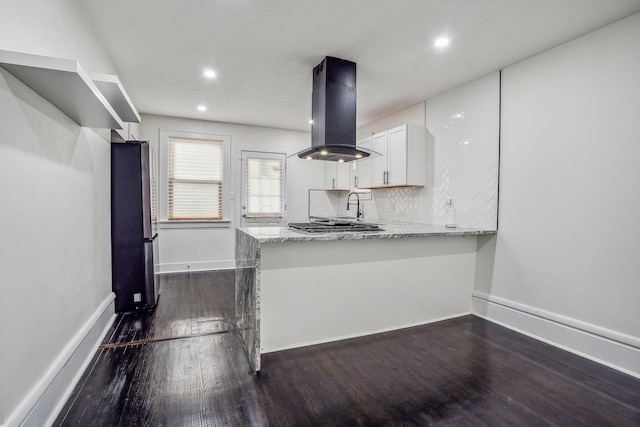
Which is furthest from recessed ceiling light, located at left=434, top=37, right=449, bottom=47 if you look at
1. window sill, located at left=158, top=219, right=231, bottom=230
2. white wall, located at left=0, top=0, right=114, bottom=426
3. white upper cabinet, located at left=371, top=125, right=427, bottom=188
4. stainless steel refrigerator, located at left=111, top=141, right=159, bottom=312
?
window sill, located at left=158, top=219, right=231, bottom=230

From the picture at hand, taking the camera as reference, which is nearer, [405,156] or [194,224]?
[405,156]

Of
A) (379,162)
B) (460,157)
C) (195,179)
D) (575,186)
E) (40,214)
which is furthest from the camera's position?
(195,179)

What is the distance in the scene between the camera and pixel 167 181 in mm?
4984

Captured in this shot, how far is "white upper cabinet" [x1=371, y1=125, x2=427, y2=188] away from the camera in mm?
4004

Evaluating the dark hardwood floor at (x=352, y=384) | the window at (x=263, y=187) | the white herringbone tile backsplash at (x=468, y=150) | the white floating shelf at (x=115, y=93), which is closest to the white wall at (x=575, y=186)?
the white herringbone tile backsplash at (x=468, y=150)

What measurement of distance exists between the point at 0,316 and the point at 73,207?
3.35ft

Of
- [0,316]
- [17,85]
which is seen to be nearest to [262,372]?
[0,316]

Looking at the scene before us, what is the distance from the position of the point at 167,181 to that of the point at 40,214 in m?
3.58

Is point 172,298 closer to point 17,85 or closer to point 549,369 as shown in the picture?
point 17,85

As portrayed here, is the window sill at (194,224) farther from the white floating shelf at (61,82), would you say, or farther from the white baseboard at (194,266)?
the white floating shelf at (61,82)

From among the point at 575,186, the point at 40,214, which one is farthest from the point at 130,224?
the point at 575,186

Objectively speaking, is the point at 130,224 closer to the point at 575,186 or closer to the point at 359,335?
the point at 359,335

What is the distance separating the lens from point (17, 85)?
136cm

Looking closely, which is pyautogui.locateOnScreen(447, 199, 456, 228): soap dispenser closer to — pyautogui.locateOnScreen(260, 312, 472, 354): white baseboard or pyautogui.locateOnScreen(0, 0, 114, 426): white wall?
pyautogui.locateOnScreen(260, 312, 472, 354): white baseboard
